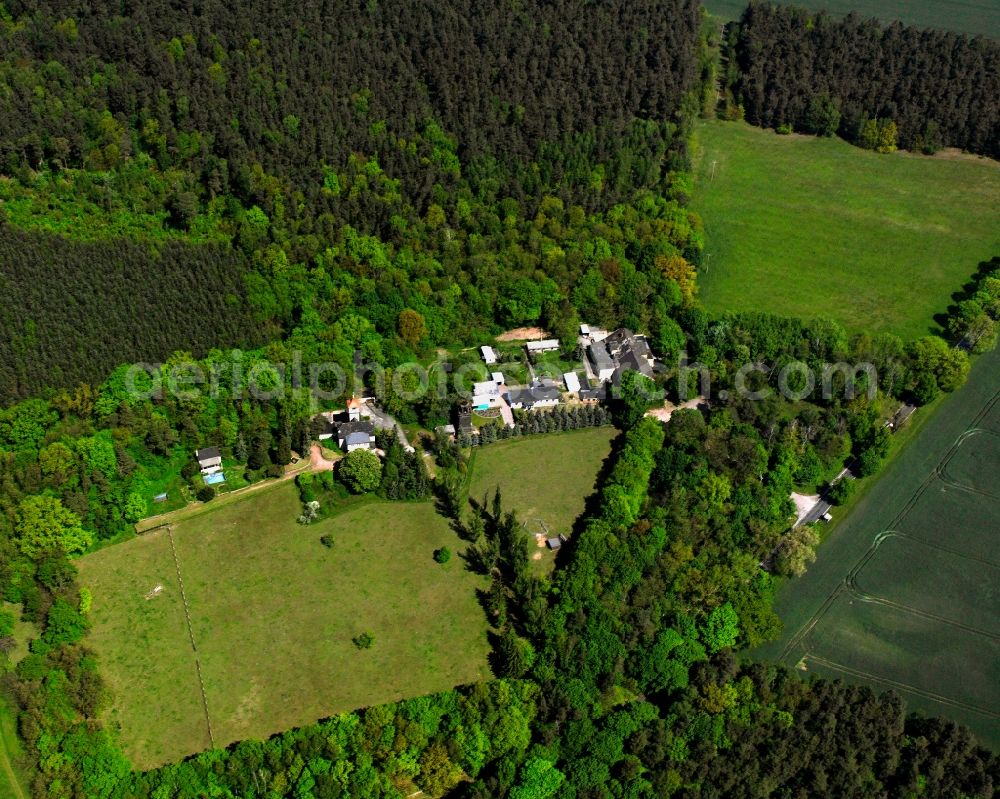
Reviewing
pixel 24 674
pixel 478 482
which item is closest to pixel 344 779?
pixel 24 674

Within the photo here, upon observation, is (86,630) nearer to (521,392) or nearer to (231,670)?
(231,670)

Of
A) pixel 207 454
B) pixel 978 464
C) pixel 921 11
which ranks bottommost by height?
pixel 978 464

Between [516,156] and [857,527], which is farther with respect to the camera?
[516,156]

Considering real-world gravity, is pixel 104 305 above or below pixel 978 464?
above

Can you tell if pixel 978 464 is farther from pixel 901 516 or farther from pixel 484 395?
pixel 484 395

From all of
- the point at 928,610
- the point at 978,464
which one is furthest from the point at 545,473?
the point at 978,464

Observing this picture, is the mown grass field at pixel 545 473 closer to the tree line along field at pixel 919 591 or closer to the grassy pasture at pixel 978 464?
the tree line along field at pixel 919 591

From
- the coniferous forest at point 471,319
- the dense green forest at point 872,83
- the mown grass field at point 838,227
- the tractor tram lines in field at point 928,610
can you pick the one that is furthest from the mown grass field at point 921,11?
the tractor tram lines in field at point 928,610
